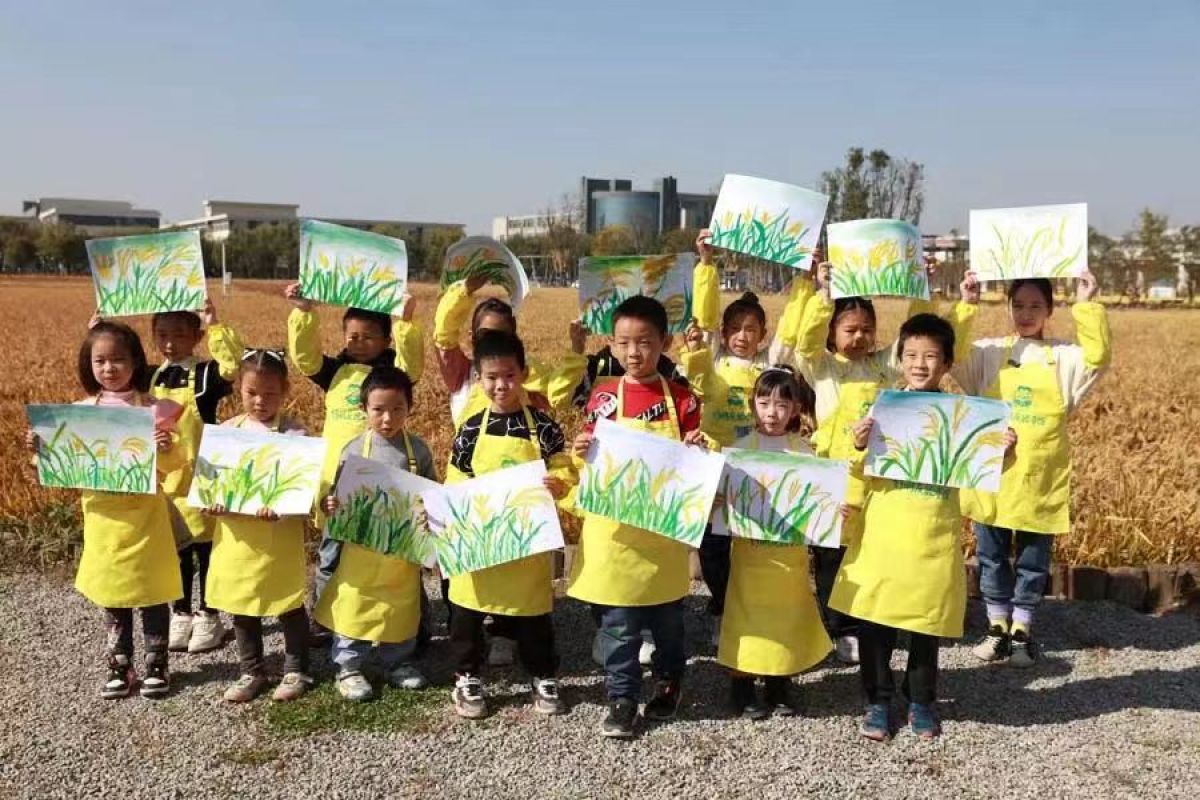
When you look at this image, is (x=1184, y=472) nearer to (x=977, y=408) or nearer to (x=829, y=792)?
(x=977, y=408)

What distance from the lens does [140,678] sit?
16.3 feet

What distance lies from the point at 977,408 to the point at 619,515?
1768mm

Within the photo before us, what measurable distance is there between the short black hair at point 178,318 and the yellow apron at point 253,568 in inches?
54.1

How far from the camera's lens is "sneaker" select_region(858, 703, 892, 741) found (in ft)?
14.6

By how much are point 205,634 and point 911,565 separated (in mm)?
3998

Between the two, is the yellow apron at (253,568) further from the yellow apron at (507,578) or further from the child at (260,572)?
the yellow apron at (507,578)

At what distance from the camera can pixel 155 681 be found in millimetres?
4762

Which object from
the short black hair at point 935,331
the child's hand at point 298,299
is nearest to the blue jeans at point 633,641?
the short black hair at point 935,331

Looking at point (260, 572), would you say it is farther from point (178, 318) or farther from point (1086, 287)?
point (1086, 287)

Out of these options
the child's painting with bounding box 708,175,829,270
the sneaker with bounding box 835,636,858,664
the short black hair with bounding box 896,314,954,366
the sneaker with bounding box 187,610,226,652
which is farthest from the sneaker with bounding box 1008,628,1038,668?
the sneaker with bounding box 187,610,226,652

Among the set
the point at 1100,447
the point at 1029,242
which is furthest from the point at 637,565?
the point at 1100,447

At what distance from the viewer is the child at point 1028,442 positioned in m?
5.25

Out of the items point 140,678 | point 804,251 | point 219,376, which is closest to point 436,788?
point 140,678

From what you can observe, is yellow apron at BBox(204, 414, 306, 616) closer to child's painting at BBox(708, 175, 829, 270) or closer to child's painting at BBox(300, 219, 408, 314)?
child's painting at BBox(300, 219, 408, 314)
